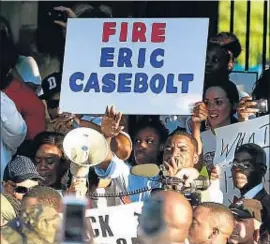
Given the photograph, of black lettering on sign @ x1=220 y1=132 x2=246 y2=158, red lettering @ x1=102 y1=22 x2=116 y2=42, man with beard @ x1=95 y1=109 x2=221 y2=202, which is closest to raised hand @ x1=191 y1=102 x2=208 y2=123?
man with beard @ x1=95 y1=109 x2=221 y2=202

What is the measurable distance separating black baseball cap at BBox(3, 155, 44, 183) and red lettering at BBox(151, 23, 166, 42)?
117 centimetres

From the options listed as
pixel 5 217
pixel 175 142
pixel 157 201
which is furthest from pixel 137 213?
pixel 5 217

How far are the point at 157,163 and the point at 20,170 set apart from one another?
92 cm

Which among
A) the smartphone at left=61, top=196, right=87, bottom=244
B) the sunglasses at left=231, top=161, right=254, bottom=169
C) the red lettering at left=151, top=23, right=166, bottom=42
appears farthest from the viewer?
the red lettering at left=151, top=23, right=166, bottom=42

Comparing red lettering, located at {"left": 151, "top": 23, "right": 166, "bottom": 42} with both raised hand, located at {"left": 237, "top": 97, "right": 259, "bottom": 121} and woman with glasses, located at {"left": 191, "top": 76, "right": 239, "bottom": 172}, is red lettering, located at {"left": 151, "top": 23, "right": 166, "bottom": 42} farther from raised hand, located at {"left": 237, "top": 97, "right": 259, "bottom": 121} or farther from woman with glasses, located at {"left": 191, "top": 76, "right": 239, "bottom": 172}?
raised hand, located at {"left": 237, "top": 97, "right": 259, "bottom": 121}

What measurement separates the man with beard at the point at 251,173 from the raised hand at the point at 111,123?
0.80m

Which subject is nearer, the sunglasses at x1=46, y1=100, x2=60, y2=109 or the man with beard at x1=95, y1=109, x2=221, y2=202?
the man with beard at x1=95, y1=109, x2=221, y2=202

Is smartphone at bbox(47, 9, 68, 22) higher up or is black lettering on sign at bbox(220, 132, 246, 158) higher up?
smartphone at bbox(47, 9, 68, 22)

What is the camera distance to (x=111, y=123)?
19.4 feet

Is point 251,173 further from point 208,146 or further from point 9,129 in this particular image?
point 9,129

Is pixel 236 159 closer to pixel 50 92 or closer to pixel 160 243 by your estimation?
pixel 160 243

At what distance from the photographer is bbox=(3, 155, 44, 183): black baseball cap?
5.95 m

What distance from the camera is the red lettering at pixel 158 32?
233 inches

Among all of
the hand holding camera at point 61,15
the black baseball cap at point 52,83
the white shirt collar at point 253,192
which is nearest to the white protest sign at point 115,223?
the white shirt collar at point 253,192
